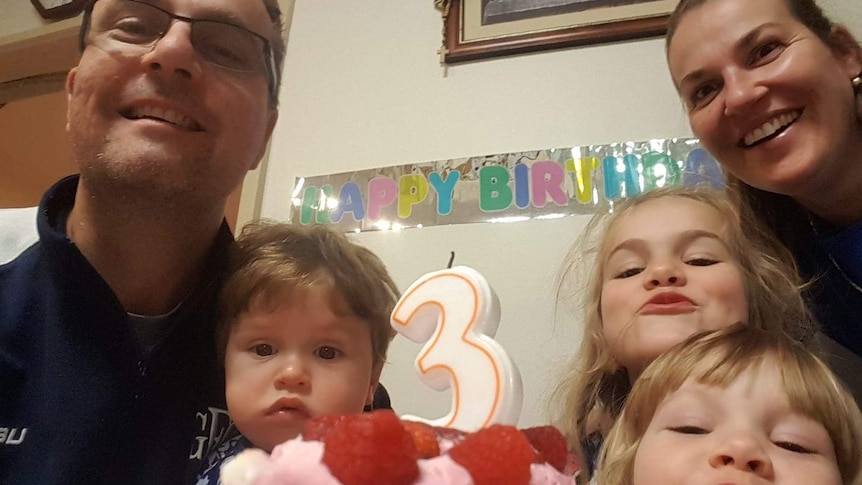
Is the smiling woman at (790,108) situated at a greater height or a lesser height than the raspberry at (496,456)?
greater

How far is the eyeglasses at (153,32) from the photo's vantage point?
33.8 inches

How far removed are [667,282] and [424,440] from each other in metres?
0.50

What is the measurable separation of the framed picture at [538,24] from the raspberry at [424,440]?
3.76ft

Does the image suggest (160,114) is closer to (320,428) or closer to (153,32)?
(153,32)

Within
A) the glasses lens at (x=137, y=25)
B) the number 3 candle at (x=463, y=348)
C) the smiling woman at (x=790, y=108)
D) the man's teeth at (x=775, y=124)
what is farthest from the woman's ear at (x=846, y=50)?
the glasses lens at (x=137, y=25)

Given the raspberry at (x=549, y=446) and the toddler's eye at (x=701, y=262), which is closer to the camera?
the raspberry at (x=549, y=446)

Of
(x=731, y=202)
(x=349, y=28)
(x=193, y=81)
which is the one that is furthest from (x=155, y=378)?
(x=349, y=28)

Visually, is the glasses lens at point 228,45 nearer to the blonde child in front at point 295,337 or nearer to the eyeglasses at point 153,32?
the eyeglasses at point 153,32

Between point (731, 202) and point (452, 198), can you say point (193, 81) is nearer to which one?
point (452, 198)

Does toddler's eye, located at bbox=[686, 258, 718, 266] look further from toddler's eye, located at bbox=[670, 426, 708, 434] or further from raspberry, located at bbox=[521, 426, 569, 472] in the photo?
raspberry, located at bbox=[521, 426, 569, 472]

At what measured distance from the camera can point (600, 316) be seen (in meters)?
1.01

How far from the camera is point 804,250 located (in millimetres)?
996

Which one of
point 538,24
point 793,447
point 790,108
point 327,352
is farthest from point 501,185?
point 793,447

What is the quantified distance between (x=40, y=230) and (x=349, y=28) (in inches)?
39.4
